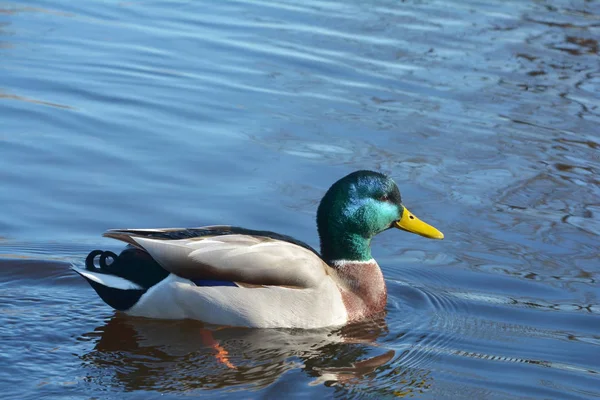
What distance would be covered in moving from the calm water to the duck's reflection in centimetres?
2

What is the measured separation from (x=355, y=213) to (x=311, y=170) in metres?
2.12

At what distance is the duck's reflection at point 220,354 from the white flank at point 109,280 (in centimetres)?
26

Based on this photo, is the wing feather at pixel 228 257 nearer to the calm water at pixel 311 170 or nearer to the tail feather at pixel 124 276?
the tail feather at pixel 124 276

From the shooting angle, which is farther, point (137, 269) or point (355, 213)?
point (355, 213)

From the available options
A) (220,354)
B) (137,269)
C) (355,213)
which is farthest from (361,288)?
(137,269)

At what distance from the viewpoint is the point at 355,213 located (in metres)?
6.85

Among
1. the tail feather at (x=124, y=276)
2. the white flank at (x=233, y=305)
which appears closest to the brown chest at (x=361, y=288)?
the white flank at (x=233, y=305)

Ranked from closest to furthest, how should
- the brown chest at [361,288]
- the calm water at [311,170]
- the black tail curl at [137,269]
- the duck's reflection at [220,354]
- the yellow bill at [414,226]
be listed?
1. the duck's reflection at [220,354]
2. the calm water at [311,170]
3. the black tail curl at [137,269]
4. the brown chest at [361,288]
5. the yellow bill at [414,226]

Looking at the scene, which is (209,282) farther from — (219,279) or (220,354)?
(220,354)

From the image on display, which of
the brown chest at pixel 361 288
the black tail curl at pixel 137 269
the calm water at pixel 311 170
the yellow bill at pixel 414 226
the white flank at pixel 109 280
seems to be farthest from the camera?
the yellow bill at pixel 414 226

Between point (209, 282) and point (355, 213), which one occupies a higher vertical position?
point (355, 213)

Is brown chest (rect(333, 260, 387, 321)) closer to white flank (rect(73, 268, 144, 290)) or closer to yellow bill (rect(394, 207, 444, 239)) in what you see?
yellow bill (rect(394, 207, 444, 239))

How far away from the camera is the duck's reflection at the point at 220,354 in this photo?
19.0ft

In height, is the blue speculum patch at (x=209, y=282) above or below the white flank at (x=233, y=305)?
above
